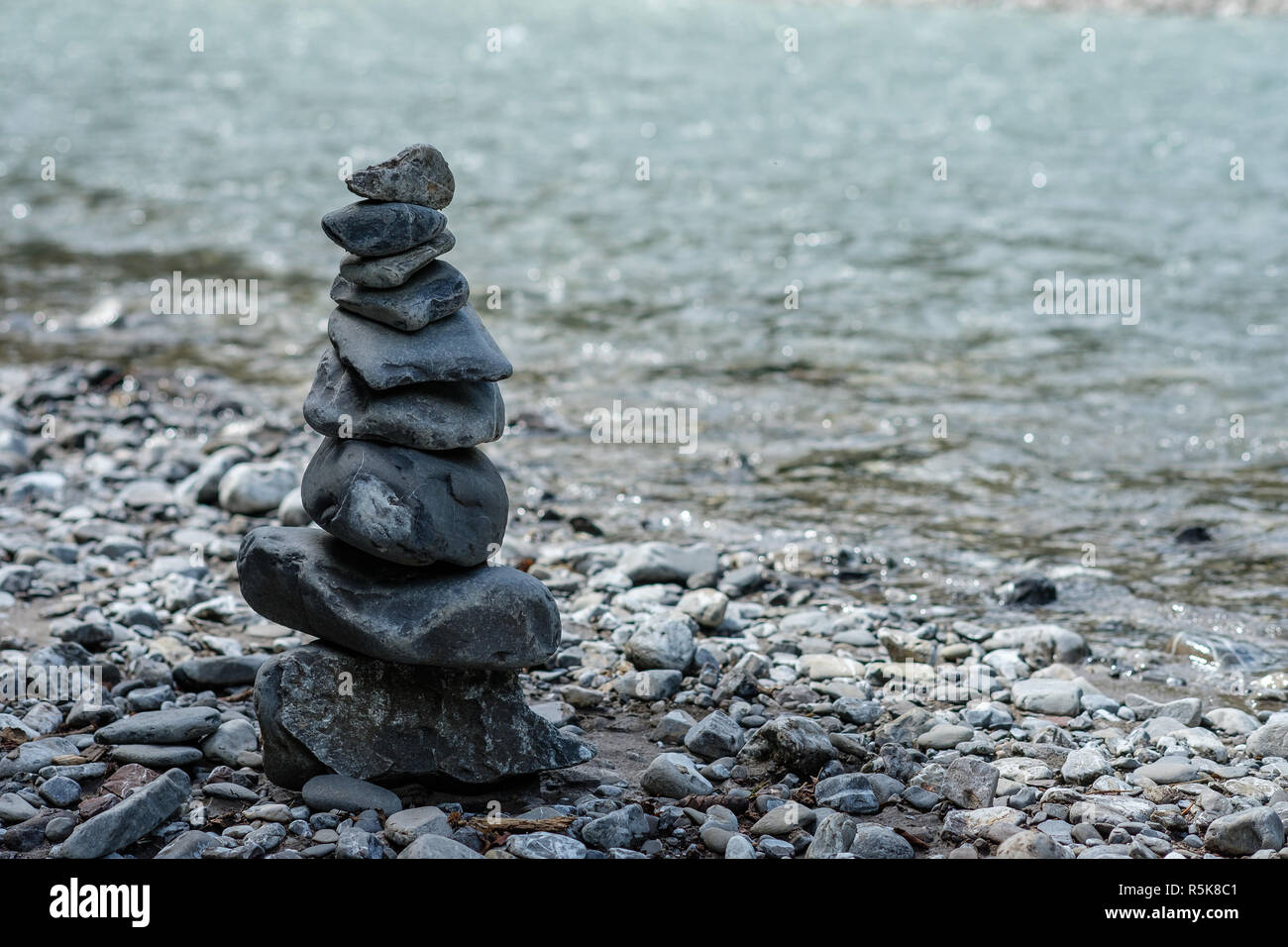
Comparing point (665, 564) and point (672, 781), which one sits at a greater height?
point (665, 564)

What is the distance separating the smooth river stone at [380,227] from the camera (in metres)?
5.44

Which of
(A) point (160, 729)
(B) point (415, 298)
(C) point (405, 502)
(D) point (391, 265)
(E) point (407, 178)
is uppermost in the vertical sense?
(E) point (407, 178)

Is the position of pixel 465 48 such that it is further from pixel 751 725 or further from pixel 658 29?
pixel 751 725

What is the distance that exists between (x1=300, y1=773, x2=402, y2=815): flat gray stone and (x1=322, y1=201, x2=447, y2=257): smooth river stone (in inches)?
81.3

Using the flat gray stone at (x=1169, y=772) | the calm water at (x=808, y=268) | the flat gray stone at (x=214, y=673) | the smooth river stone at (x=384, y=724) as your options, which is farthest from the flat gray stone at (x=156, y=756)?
the calm water at (x=808, y=268)

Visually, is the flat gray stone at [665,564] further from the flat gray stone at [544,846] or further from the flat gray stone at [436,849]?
the flat gray stone at [436,849]

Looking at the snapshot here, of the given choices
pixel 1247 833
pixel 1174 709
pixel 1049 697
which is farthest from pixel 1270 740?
pixel 1247 833

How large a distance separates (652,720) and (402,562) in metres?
1.62

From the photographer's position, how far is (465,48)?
43125 mm

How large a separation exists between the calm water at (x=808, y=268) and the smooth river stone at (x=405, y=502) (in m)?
3.57

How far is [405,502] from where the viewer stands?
5.35 m

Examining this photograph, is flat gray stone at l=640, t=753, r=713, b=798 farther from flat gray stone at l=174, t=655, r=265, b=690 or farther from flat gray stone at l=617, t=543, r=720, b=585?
flat gray stone at l=617, t=543, r=720, b=585

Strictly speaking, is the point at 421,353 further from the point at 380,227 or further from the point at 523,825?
the point at 523,825
